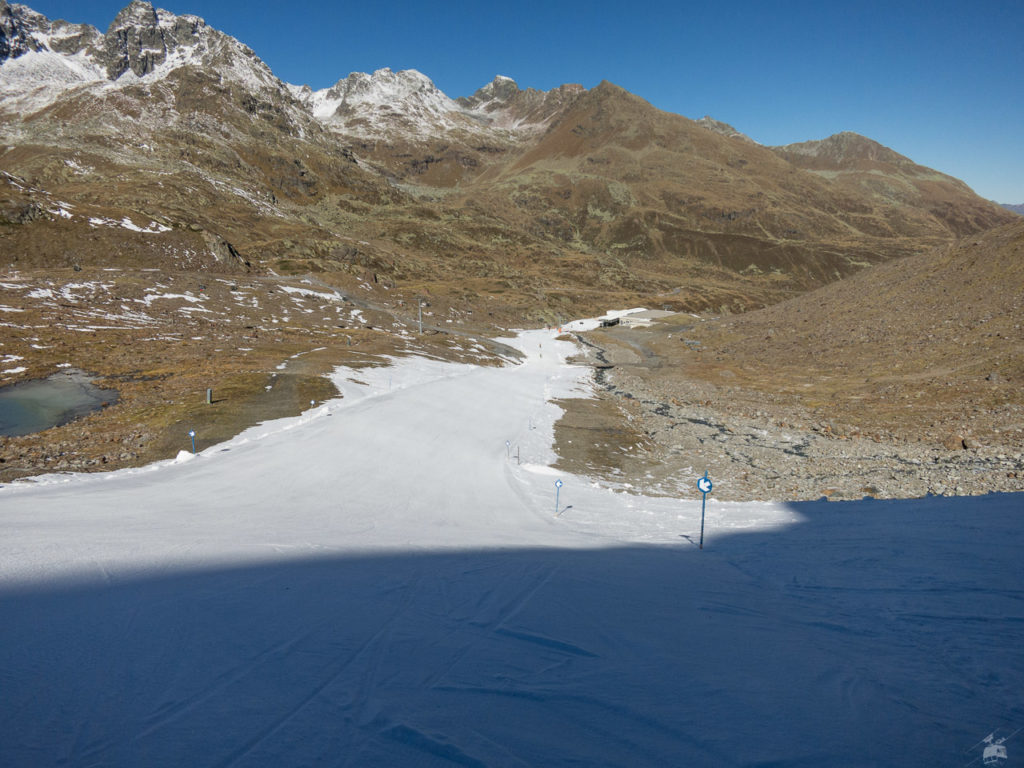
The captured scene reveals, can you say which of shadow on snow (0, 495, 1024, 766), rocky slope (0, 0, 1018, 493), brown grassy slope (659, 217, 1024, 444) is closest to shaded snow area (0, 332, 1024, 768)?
shadow on snow (0, 495, 1024, 766)

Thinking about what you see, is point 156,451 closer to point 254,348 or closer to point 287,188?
point 254,348

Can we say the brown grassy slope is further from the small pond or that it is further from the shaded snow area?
the small pond

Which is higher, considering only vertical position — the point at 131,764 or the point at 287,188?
the point at 287,188

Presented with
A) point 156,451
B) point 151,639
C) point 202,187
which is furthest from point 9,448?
point 202,187

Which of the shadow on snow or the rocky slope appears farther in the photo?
the rocky slope

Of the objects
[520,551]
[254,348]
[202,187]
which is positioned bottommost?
[520,551]

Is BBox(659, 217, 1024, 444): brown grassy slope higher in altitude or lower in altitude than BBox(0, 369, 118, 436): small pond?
higher

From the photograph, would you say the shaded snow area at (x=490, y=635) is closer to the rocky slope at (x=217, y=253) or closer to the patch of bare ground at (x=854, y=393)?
the patch of bare ground at (x=854, y=393)
